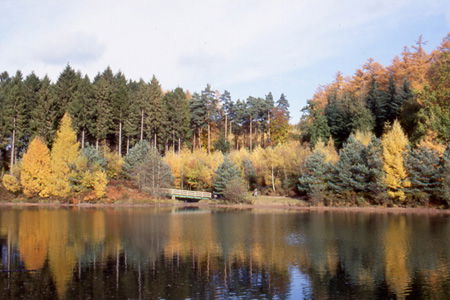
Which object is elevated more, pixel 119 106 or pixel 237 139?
pixel 119 106

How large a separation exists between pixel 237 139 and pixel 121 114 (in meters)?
29.8

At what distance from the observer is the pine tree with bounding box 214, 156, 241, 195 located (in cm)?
6053

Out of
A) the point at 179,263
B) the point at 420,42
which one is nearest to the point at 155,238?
the point at 179,263

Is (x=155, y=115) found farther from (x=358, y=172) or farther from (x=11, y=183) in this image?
(x=358, y=172)

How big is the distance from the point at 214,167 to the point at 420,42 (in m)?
47.3

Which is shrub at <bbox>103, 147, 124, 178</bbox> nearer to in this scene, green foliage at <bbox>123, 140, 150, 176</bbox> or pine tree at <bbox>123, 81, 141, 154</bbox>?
green foliage at <bbox>123, 140, 150, 176</bbox>

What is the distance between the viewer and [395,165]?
51062 millimetres

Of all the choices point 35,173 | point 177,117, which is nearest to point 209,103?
point 177,117

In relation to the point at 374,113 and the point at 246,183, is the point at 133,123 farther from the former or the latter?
the point at 374,113

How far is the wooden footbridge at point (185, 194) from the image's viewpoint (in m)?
62.2

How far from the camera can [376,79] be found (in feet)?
277

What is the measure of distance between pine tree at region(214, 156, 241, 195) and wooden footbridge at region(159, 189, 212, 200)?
2475 millimetres

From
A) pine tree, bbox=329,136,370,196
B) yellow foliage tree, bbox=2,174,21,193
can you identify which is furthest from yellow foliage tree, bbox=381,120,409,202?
yellow foliage tree, bbox=2,174,21,193

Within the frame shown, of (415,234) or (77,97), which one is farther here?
(77,97)
